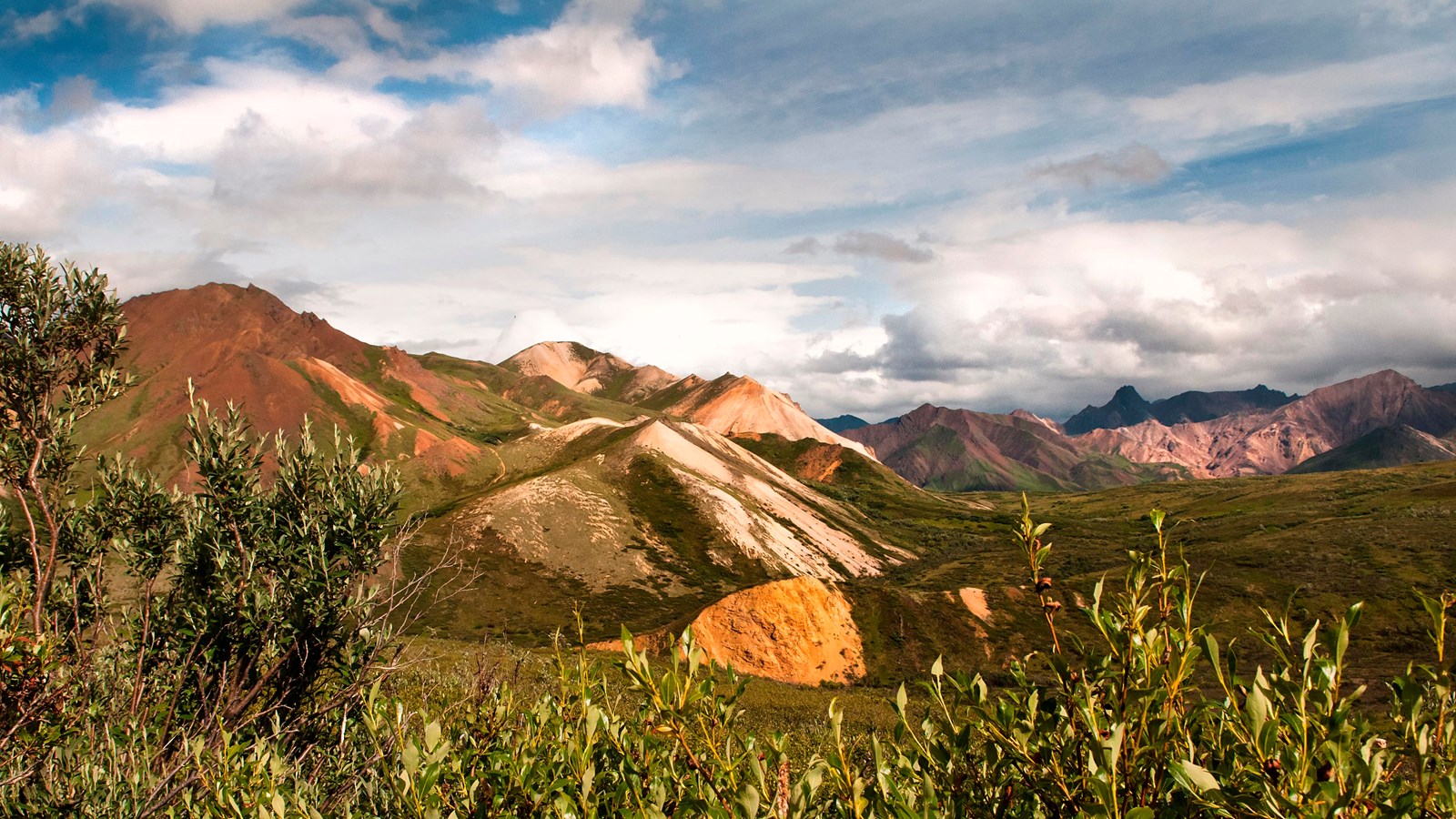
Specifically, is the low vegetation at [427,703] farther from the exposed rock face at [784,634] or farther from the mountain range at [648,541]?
the exposed rock face at [784,634]

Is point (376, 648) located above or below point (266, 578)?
below

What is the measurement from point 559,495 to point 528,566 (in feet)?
82.4

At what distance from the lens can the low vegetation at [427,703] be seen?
11.6ft

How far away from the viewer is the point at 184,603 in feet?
41.8

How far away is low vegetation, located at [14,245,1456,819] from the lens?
3.54 m

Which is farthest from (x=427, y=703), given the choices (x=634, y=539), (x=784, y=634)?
(x=634, y=539)

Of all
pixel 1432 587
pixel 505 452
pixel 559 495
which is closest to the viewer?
pixel 1432 587

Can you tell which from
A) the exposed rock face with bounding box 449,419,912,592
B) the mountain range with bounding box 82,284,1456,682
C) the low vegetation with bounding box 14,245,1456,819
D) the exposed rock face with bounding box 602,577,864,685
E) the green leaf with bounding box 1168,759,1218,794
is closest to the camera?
the green leaf with bounding box 1168,759,1218,794

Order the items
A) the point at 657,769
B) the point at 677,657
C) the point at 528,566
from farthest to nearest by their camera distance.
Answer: the point at 528,566 < the point at 657,769 < the point at 677,657

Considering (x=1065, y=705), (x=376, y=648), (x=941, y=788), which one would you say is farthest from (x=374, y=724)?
(x=376, y=648)

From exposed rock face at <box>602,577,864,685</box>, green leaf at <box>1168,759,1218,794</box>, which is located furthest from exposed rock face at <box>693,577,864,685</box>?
green leaf at <box>1168,759,1218,794</box>

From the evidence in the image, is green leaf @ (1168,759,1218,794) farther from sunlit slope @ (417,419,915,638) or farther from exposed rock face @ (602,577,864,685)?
sunlit slope @ (417,419,915,638)

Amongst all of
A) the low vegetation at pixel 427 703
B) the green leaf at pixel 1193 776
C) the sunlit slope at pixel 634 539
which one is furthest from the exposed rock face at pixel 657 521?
the green leaf at pixel 1193 776

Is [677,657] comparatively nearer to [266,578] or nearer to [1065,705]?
[1065,705]
